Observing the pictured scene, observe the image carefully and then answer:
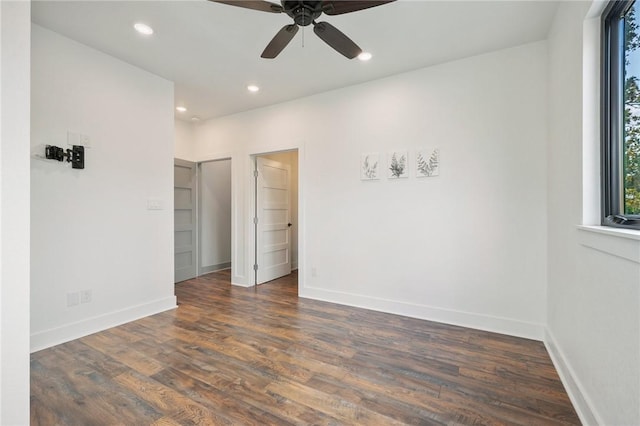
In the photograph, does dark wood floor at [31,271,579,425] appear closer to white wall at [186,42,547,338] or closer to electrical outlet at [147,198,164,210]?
white wall at [186,42,547,338]

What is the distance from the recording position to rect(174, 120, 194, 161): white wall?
4884 mm

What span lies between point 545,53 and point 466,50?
2.22 feet

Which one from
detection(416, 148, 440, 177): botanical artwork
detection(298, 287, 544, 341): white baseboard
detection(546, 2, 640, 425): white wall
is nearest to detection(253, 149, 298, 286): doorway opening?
detection(298, 287, 544, 341): white baseboard

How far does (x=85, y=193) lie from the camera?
9.21 ft

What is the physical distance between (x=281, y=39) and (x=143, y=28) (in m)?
1.44

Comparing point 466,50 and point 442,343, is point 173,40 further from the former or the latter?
point 442,343

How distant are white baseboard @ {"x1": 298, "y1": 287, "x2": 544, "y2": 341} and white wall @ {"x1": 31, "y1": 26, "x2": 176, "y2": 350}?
6.68ft

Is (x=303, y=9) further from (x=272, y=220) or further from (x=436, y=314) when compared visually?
(x=272, y=220)

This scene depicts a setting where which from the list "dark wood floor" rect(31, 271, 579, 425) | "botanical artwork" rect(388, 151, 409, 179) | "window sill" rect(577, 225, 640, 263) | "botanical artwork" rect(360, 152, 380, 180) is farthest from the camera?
"botanical artwork" rect(360, 152, 380, 180)

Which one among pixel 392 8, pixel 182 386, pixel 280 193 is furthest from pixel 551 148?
pixel 280 193

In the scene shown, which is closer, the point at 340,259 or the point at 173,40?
the point at 173,40

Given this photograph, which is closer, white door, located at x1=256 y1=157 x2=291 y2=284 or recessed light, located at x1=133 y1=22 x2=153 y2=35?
recessed light, located at x1=133 y1=22 x2=153 y2=35

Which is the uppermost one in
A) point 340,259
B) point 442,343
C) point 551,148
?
point 551,148

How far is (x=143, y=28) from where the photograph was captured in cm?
253
